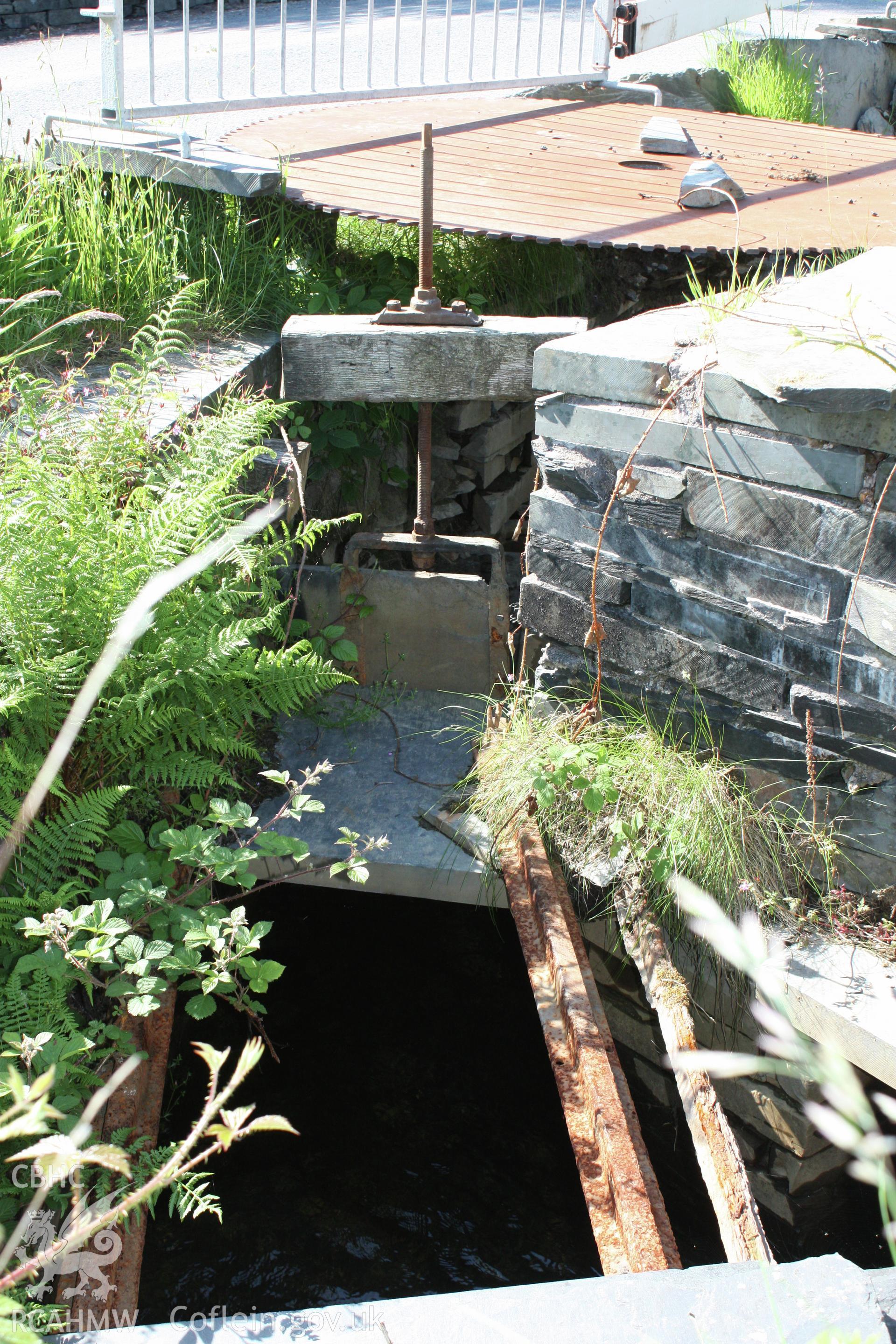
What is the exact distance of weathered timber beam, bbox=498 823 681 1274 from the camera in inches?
80.7

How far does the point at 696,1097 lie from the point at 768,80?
7485 mm

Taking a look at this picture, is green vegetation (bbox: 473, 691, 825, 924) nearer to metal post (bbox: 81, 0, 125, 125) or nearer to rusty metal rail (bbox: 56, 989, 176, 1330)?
rusty metal rail (bbox: 56, 989, 176, 1330)

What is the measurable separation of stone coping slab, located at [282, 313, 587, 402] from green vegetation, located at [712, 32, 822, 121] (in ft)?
16.8

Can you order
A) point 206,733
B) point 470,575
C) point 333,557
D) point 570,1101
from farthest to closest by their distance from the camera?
point 333,557 < point 470,575 < point 206,733 < point 570,1101

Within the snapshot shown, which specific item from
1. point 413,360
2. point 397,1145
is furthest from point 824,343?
point 397,1145

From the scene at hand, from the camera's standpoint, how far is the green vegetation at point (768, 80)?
732 centimetres

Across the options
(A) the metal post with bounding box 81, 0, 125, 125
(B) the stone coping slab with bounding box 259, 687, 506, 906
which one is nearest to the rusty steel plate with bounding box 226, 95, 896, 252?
(A) the metal post with bounding box 81, 0, 125, 125

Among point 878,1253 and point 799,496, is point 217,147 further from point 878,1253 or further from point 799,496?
point 878,1253

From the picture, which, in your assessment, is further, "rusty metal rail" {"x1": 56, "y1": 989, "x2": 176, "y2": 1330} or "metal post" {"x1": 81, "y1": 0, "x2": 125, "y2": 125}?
"metal post" {"x1": 81, "y1": 0, "x2": 125, "y2": 125}

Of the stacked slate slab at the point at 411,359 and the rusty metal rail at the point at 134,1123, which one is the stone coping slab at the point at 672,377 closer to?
the stacked slate slab at the point at 411,359

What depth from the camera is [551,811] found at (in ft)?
9.67

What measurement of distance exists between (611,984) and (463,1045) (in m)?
0.51

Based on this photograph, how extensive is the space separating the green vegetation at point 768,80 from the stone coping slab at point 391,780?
18.9 feet

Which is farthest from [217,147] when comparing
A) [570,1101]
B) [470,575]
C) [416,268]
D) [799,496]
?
[570,1101]
